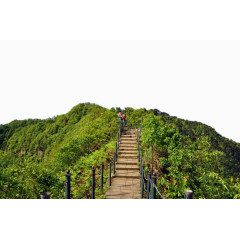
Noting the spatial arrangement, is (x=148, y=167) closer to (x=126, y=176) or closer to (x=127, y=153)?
(x=126, y=176)

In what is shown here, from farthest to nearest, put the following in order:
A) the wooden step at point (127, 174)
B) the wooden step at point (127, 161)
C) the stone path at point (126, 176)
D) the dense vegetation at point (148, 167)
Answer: the wooden step at point (127, 161) → the wooden step at point (127, 174) → the stone path at point (126, 176) → the dense vegetation at point (148, 167)

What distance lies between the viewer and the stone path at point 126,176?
7238mm

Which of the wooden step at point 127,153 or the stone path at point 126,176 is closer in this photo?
the stone path at point 126,176

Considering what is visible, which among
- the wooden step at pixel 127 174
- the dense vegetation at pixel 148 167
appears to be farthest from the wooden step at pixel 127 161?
the wooden step at pixel 127 174

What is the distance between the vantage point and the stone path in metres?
7.24

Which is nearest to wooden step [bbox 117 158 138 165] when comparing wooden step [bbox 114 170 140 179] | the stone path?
the stone path

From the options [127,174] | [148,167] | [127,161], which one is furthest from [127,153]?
[127,174]

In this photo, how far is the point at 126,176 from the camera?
8773 mm

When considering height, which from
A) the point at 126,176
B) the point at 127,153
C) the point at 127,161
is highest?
the point at 127,153

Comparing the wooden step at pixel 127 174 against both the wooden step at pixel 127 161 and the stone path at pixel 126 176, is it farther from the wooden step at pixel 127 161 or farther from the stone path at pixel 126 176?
the wooden step at pixel 127 161

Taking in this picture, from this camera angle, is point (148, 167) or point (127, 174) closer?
point (127, 174)

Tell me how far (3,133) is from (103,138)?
64319mm

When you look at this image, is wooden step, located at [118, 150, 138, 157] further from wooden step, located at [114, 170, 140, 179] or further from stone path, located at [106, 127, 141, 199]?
wooden step, located at [114, 170, 140, 179]
